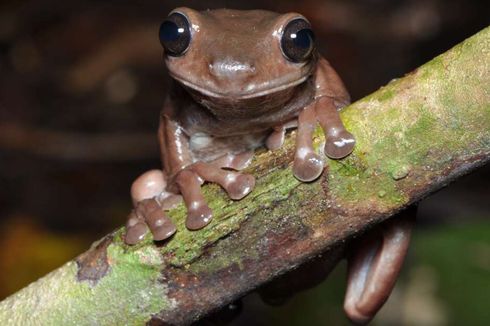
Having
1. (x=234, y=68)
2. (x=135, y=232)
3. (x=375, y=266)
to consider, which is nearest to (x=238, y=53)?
(x=234, y=68)

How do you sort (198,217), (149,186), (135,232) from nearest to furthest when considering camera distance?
(198,217) < (135,232) < (149,186)

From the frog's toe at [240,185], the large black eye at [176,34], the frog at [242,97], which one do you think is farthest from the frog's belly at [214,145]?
the frog's toe at [240,185]

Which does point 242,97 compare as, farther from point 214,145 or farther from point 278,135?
point 214,145

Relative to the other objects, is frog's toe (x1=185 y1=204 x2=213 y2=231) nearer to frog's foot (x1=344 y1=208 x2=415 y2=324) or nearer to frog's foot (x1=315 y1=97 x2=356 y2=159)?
frog's foot (x1=315 y1=97 x2=356 y2=159)

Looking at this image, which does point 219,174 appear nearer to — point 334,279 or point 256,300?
point 334,279

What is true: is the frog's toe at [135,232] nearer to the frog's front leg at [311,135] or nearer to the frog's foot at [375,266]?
the frog's front leg at [311,135]
